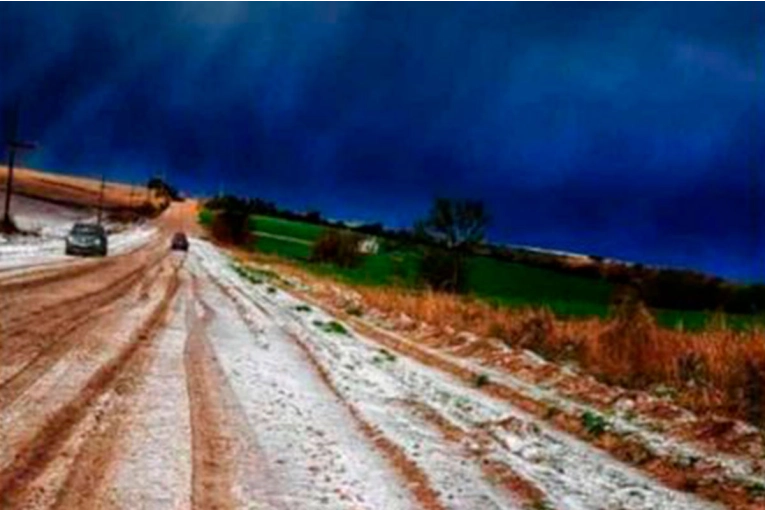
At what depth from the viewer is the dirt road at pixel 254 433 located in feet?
27.3

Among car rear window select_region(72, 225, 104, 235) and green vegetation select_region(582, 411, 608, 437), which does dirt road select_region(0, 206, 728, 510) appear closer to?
green vegetation select_region(582, 411, 608, 437)

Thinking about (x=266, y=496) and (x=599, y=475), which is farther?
(x=599, y=475)

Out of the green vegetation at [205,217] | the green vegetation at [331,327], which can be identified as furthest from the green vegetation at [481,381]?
the green vegetation at [205,217]

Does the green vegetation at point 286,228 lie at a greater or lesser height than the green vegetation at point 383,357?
greater

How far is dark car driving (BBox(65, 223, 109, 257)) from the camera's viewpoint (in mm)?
55312

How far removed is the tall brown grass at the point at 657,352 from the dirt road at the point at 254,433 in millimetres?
3264

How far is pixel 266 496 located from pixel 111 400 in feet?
13.1

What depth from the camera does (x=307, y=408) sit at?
42.6 feet

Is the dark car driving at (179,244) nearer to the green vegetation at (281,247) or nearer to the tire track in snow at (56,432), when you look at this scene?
the green vegetation at (281,247)

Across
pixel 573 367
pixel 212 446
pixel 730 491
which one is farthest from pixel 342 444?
pixel 573 367

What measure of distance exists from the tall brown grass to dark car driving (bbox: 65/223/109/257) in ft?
100

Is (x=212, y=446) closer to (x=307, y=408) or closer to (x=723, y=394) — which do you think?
(x=307, y=408)

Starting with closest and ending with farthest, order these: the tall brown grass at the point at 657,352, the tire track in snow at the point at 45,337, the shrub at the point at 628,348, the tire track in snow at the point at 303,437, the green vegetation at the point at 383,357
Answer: the tire track in snow at the point at 303,437
the tire track in snow at the point at 45,337
the tall brown grass at the point at 657,352
the shrub at the point at 628,348
the green vegetation at the point at 383,357

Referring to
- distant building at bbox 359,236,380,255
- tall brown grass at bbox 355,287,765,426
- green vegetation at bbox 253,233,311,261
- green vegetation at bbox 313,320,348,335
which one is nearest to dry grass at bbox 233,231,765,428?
tall brown grass at bbox 355,287,765,426
